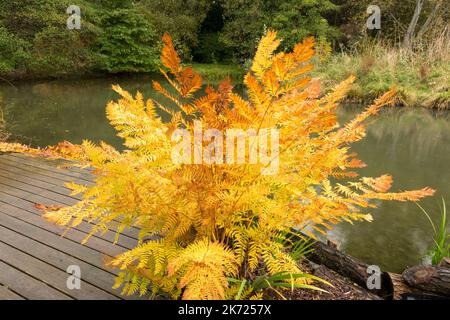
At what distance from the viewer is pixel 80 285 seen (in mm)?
1831

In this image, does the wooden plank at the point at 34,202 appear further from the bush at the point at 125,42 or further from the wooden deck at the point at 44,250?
the bush at the point at 125,42

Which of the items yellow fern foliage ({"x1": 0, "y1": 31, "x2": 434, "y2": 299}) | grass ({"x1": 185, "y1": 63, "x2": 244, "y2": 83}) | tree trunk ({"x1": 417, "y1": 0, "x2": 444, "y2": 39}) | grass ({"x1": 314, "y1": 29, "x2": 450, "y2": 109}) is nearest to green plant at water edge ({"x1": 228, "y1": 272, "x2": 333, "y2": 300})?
yellow fern foliage ({"x1": 0, "y1": 31, "x2": 434, "y2": 299})

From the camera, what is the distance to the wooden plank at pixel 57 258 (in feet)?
6.12

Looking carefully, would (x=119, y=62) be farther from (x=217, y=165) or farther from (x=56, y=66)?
(x=217, y=165)

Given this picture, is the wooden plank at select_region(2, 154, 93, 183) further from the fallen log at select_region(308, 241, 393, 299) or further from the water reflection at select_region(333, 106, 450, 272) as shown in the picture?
the water reflection at select_region(333, 106, 450, 272)

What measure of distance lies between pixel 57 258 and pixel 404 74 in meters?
10.3

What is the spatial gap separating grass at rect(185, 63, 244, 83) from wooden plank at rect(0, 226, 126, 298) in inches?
498

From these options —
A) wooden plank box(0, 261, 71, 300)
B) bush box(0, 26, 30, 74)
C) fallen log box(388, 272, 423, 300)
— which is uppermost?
bush box(0, 26, 30, 74)

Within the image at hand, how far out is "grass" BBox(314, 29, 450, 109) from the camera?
371 inches

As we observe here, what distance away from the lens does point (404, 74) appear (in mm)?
10273

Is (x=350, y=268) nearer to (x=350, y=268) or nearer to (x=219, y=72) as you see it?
(x=350, y=268)

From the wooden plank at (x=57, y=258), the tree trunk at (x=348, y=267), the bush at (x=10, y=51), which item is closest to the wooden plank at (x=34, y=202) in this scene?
the wooden plank at (x=57, y=258)

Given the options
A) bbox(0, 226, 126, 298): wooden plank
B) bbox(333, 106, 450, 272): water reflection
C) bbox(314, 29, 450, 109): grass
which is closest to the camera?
bbox(0, 226, 126, 298): wooden plank

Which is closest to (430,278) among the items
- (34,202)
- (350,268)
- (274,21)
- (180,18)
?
(350,268)
